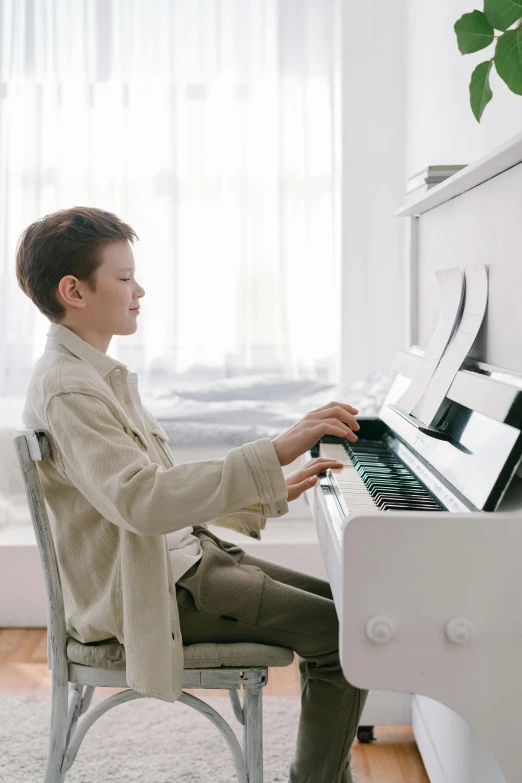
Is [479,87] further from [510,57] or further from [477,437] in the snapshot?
[477,437]

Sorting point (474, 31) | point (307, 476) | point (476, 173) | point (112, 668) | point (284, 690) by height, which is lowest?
point (284, 690)

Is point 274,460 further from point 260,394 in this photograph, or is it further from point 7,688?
point 260,394

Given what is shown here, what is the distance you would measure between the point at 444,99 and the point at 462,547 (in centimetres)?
251

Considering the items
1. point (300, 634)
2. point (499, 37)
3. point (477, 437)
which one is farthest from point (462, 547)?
point (499, 37)

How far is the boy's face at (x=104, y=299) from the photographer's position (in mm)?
1369

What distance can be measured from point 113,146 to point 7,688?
9.92 feet

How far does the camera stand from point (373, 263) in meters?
4.36

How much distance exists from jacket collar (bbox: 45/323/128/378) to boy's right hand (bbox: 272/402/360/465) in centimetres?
33

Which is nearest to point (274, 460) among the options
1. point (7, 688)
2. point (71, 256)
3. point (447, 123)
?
point (71, 256)

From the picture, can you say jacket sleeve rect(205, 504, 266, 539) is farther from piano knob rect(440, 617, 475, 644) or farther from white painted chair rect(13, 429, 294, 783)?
piano knob rect(440, 617, 475, 644)

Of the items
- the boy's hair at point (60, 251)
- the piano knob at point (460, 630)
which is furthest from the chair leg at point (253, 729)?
the boy's hair at point (60, 251)

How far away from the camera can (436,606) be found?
3.00 ft

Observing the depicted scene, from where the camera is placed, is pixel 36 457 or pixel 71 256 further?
pixel 71 256

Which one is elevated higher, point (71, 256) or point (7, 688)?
point (71, 256)
